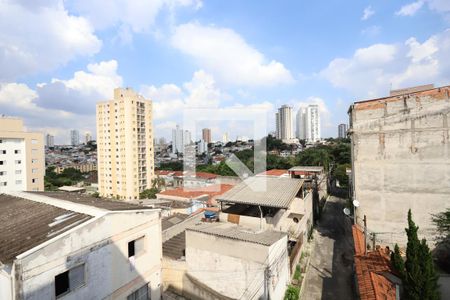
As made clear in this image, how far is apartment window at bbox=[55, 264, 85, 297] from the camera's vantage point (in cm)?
670

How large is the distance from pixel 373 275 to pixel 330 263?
4653 mm

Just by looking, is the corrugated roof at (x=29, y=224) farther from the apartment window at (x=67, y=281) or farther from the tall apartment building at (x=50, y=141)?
the tall apartment building at (x=50, y=141)

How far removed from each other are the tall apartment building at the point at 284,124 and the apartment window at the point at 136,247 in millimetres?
105593

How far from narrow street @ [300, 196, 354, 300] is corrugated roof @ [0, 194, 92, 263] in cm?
958

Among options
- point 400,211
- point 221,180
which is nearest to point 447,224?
point 400,211

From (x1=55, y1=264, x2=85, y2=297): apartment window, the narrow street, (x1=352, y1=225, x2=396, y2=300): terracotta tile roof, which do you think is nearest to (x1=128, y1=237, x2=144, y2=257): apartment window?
(x1=55, y1=264, x2=85, y2=297): apartment window

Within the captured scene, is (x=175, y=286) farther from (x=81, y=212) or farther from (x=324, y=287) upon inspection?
(x=324, y=287)

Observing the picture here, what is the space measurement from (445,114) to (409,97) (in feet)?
5.53

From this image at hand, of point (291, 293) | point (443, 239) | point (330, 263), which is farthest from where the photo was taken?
point (330, 263)

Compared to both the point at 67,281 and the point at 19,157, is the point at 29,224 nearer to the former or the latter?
the point at 67,281

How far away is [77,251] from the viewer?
680cm

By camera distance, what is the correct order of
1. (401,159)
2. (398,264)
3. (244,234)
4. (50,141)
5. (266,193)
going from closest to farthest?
(398,264) < (244,234) < (266,193) < (401,159) < (50,141)

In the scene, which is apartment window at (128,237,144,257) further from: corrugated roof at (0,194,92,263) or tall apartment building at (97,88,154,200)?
tall apartment building at (97,88,154,200)

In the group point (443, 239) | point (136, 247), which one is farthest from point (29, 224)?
point (443, 239)
